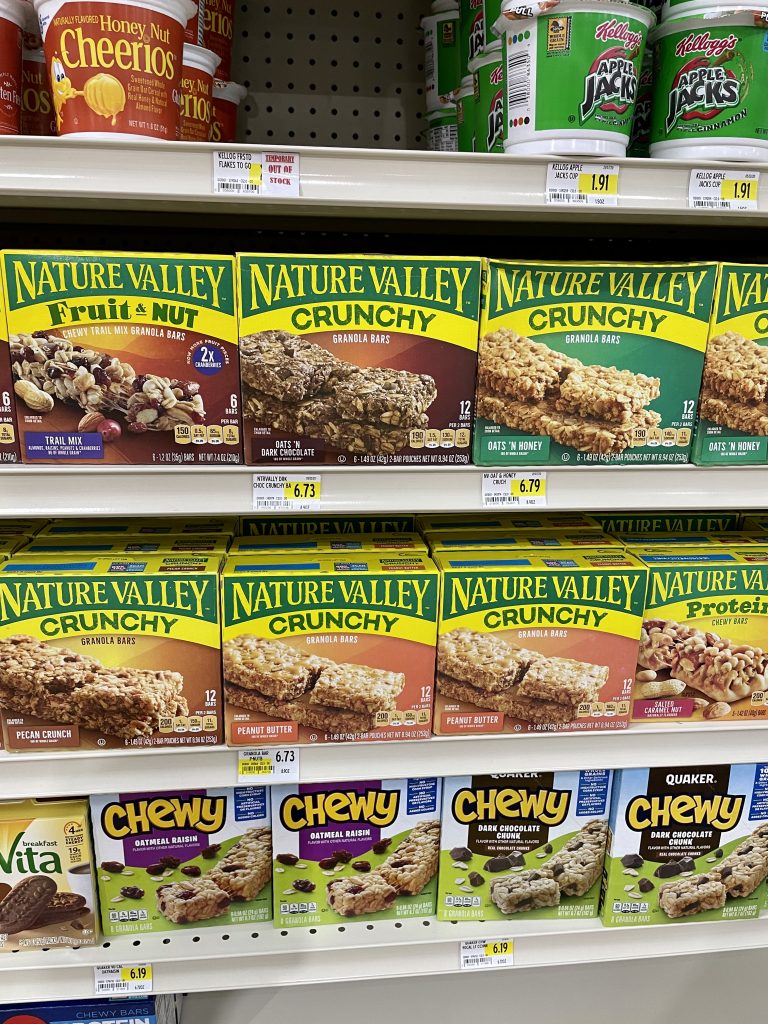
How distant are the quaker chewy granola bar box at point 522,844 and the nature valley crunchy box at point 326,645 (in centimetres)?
24

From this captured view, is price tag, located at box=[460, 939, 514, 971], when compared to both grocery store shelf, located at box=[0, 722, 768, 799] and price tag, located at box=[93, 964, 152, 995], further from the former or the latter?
price tag, located at box=[93, 964, 152, 995]

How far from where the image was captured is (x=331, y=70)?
1.45m

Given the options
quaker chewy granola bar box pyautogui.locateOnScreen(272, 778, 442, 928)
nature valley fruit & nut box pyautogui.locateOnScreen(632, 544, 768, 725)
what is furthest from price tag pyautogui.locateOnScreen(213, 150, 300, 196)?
quaker chewy granola bar box pyautogui.locateOnScreen(272, 778, 442, 928)

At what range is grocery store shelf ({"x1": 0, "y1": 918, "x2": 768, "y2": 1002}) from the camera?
123cm

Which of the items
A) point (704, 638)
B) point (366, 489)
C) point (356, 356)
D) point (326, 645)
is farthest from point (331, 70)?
point (704, 638)

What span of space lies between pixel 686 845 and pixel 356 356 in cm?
107

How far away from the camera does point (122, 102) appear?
0.91 metres

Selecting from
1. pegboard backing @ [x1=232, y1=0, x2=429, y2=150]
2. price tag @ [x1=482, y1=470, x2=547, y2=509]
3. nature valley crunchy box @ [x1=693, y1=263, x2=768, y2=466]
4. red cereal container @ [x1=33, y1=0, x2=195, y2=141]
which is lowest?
price tag @ [x1=482, y1=470, x2=547, y2=509]

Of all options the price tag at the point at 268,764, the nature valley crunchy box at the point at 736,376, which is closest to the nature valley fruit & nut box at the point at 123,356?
the price tag at the point at 268,764

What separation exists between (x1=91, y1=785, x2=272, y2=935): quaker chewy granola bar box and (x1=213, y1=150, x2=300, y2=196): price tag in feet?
3.14

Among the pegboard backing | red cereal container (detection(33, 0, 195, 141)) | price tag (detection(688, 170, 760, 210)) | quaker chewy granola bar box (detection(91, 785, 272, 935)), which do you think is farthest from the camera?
the pegboard backing

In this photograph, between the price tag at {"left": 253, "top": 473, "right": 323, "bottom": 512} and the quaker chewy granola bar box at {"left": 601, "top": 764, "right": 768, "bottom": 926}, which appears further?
the quaker chewy granola bar box at {"left": 601, "top": 764, "right": 768, "bottom": 926}

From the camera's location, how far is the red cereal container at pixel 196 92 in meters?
1.08

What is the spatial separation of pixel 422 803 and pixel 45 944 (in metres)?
0.70
